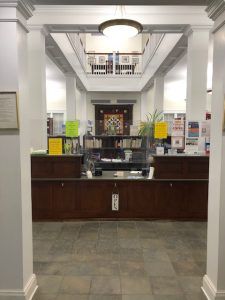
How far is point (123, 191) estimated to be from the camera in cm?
484

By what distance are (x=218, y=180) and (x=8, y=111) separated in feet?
6.35

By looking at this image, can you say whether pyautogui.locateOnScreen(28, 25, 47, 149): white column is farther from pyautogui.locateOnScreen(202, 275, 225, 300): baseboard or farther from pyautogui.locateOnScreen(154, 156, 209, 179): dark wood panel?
pyautogui.locateOnScreen(202, 275, 225, 300): baseboard

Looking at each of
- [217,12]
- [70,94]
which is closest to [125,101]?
[70,94]

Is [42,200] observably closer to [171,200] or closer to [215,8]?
[171,200]

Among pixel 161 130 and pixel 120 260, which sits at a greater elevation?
pixel 161 130

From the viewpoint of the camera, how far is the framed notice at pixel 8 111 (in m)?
2.34

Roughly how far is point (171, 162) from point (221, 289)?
2.51m

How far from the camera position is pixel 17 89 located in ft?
7.72

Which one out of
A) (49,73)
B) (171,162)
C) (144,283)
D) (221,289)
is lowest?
(144,283)

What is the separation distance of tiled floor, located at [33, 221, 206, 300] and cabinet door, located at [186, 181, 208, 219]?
0.19m

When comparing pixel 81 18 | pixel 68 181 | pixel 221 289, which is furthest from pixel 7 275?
pixel 81 18

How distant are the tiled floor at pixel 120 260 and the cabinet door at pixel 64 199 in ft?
0.62

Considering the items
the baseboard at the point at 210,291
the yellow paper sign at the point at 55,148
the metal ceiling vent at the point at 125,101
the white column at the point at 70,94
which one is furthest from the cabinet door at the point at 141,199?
the metal ceiling vent at the point at 125,101

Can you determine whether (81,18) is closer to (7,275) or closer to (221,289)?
(7,275)
